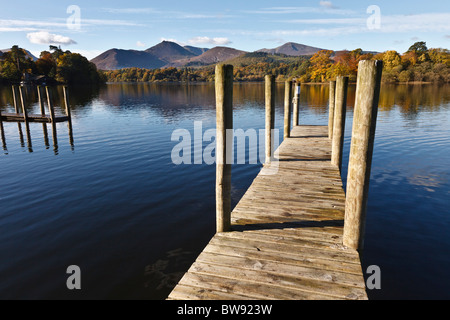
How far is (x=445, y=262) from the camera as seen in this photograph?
732cm

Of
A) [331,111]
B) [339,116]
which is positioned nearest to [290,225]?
[339,116]

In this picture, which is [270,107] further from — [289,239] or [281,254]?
[281,254]

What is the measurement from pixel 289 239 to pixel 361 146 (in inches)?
92.7

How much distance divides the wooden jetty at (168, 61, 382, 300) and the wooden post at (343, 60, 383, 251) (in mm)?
15

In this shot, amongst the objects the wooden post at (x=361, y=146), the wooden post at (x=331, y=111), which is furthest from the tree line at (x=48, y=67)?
the wooden post at (x=361, y=146)

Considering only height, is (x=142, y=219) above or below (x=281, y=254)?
below

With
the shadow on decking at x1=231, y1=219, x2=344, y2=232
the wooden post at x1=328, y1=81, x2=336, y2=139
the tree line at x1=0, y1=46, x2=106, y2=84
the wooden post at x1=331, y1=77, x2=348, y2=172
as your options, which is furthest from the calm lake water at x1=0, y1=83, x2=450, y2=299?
the tree line at x1=0, y1=46, x2=106, y2=84

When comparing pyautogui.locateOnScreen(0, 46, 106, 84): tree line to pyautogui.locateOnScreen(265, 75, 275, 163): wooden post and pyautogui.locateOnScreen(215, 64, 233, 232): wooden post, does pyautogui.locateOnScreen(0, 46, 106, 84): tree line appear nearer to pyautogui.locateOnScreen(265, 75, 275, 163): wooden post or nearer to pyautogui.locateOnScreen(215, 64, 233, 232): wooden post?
pyautogui.locateOnScreen(265, 75, 275, 163): wooden post

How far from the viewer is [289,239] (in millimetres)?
5949

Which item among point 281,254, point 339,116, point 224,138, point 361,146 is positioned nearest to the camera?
point 361,146

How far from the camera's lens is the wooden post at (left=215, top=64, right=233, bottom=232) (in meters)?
5.67

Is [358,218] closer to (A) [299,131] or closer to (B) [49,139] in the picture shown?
(A) [299,131]
